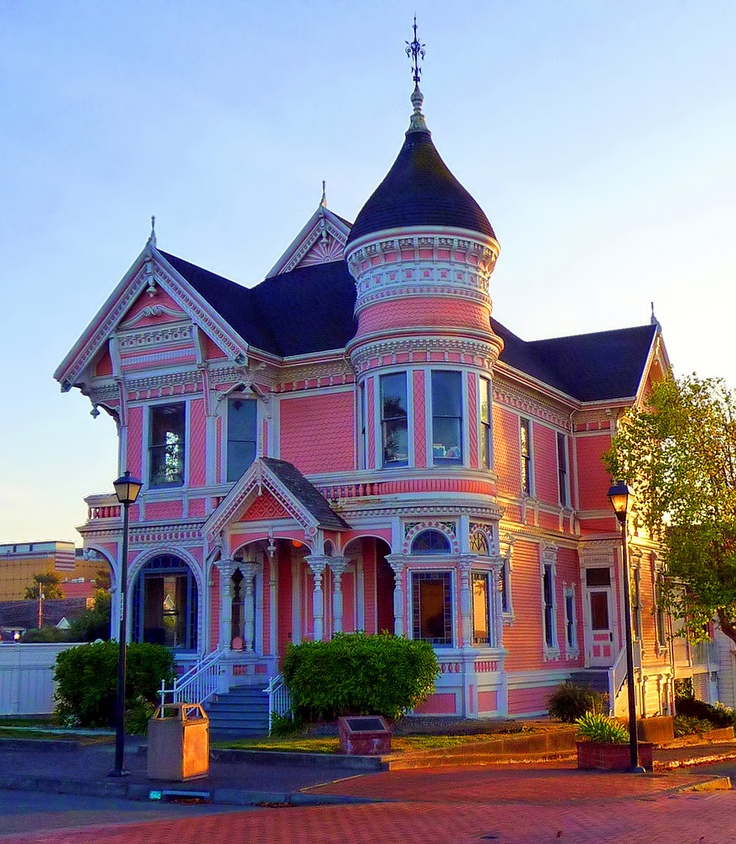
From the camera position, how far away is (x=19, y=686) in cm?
2847

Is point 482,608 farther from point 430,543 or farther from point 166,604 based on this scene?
point 166,604

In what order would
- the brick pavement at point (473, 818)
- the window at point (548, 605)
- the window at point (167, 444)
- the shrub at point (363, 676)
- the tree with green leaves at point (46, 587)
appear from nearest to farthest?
the brick pavement at point (473, 818), the shrub at point (363, 676), the window at point (167, 444), the window at point (548, 605), the tree with green leaves at point (46, 587)

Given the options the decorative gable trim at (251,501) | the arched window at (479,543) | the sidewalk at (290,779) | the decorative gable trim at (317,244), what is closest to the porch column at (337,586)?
the decorative gable trim at (251,501)

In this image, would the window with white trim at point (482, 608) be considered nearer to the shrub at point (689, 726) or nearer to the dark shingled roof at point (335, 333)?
the dark shingled roof at point (335, 333)

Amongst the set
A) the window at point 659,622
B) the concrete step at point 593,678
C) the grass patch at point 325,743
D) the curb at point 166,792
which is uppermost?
the window at point 659,622

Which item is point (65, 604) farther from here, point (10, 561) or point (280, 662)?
point (280, 662)

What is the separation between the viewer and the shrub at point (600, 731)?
19.1m

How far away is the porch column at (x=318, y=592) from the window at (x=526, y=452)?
6.92m

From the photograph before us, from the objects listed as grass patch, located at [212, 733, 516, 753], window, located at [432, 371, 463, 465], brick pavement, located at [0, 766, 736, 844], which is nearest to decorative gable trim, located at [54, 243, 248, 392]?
window, located at [432, 371, 463, 465]

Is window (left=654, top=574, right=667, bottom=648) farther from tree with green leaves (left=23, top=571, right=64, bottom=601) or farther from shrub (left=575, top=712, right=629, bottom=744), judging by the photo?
tree with green leaves (left=23, top=571, right=64, bottom=601)

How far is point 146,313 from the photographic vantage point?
28719mm

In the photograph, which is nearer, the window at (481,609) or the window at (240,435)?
the window at (481,609)

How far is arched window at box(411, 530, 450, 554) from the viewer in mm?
24609

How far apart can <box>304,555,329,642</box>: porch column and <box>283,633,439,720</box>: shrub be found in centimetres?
202
